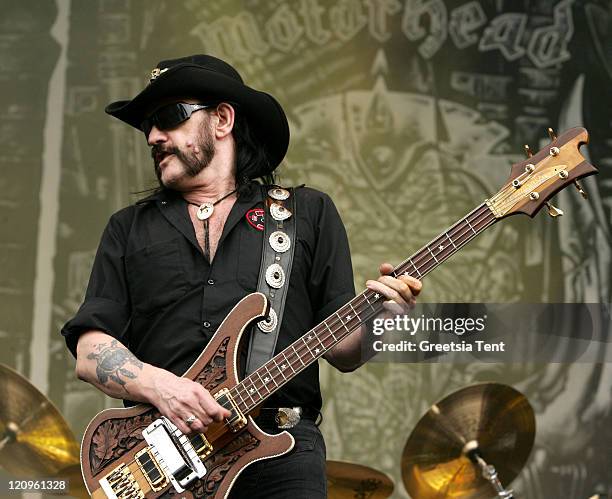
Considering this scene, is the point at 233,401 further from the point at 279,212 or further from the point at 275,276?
Result: the point at 279,212

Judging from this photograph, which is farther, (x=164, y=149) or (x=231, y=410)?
(x=164, y=149)

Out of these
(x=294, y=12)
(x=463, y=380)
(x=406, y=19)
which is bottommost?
(x=463, y=380)

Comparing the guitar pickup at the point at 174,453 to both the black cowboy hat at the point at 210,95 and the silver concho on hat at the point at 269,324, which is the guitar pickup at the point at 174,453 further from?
the black cowboy hat at the point at 210,95

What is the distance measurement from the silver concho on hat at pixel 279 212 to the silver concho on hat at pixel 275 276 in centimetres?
18

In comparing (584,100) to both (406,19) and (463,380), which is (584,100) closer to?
(406,19)

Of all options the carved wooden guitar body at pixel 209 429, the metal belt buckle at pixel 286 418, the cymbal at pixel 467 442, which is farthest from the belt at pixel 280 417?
the cymbal at pixel 467 442

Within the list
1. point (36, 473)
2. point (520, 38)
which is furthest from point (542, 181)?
point (36, 473)

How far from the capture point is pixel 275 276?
3.06 m

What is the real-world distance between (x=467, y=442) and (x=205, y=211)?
182 centimetres

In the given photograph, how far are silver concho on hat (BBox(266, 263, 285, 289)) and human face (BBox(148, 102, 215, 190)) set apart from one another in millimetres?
403

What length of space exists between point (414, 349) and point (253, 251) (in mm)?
1873

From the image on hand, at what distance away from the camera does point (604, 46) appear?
202 inches

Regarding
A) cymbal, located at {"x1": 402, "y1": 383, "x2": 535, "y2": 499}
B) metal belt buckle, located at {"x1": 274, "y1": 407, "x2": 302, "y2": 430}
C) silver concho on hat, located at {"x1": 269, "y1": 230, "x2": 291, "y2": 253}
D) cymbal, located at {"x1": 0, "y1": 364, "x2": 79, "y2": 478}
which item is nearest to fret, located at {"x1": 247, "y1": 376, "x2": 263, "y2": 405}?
metal belt buckle, located at {"x1": 274, "y1": 407, "x2": 302, "y2": 430}

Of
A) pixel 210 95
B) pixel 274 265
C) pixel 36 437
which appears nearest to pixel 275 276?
pixel 274 265
